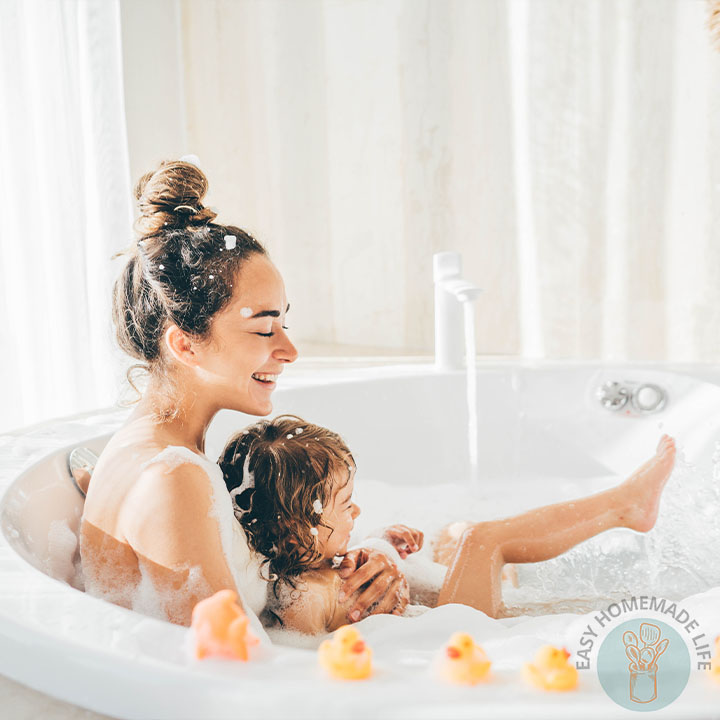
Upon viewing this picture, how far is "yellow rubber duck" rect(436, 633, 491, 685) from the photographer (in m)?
0.43

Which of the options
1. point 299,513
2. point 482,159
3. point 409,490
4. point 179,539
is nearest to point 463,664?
point 179,539

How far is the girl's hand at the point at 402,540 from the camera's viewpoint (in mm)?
1012

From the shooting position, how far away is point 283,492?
0.79m

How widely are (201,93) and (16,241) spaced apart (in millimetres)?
1337

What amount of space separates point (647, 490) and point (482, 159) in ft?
4.95

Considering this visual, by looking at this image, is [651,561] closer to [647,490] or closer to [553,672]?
[647,490]

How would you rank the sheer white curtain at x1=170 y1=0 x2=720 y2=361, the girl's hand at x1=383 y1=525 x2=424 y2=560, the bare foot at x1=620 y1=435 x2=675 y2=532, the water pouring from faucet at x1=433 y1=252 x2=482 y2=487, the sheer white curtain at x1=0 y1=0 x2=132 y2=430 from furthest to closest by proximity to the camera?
the sheer white curtain at x1=170 y1=0 x2=720 y2=361
the sheer white curtain at x1=0 y1=0 x2=132 y2=430
the water pouring from faucet at x1=433 y1=252 x2=482 y2=487
the bare foot at x1=620 y1=435 x2=675 y2=532
the girl's hand at x1=383 y1=525 x2=424 y2=560

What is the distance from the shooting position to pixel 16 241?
5.00 feet

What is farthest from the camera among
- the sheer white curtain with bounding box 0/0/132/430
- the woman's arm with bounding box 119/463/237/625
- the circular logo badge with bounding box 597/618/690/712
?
the sheer white curtain with bounding box 0/0/132/430

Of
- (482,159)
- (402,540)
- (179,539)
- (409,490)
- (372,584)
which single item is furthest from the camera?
(482,159)

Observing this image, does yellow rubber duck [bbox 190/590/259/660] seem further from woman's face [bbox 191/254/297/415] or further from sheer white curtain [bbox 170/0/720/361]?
sheer white curtain [bbox 170/0/720/361]

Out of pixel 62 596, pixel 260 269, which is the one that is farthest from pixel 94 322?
pixel 62 596

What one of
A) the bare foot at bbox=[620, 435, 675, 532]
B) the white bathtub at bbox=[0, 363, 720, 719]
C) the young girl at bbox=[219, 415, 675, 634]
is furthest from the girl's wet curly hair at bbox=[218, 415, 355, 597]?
the bare foot at bbox=[620, 435, 675, 532]

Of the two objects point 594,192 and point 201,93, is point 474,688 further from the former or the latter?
point 201,93
